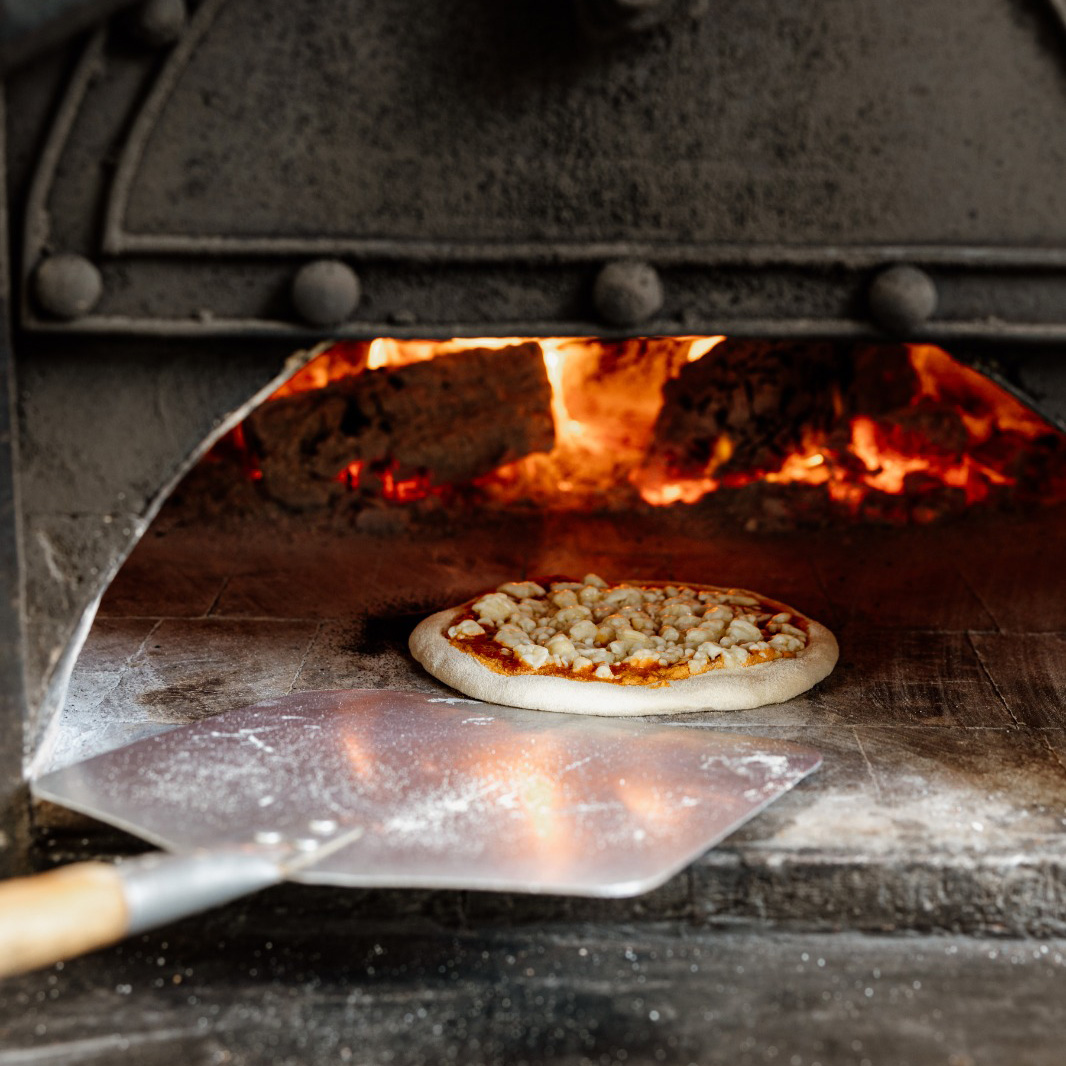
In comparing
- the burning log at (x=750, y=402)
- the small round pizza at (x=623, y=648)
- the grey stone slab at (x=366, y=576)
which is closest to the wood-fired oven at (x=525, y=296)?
the small round pizza at (x=623, y=648)

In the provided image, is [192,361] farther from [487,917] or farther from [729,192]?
[487,917]

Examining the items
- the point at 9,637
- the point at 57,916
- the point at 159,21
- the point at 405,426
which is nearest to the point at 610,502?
the point at 405,426

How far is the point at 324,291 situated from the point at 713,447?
5.91 ft

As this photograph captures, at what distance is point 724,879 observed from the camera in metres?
1.83

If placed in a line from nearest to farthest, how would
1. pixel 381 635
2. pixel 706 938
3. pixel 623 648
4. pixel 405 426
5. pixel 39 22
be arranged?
pixel 39 22
pixel 706 938
pixel 623 648
pixel 381 635
pixel 405 426

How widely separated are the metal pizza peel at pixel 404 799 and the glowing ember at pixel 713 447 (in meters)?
1.24

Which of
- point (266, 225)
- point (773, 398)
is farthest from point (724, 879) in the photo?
point (773, 398)

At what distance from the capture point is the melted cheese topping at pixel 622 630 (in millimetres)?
2256

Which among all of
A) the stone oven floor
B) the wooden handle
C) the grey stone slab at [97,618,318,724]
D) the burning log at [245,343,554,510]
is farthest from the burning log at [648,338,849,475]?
the wooden handle

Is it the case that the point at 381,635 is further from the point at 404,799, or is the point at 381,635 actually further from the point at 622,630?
the point at 404,799

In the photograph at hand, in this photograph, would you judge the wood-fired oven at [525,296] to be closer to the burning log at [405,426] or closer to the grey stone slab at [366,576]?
the grey stone slab at [366,576]

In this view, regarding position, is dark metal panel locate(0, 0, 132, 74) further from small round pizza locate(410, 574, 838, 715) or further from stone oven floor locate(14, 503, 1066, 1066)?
small round pizza locate(410, 574, 838, 715)

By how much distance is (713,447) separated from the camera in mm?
3307

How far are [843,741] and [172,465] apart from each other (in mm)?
1262
